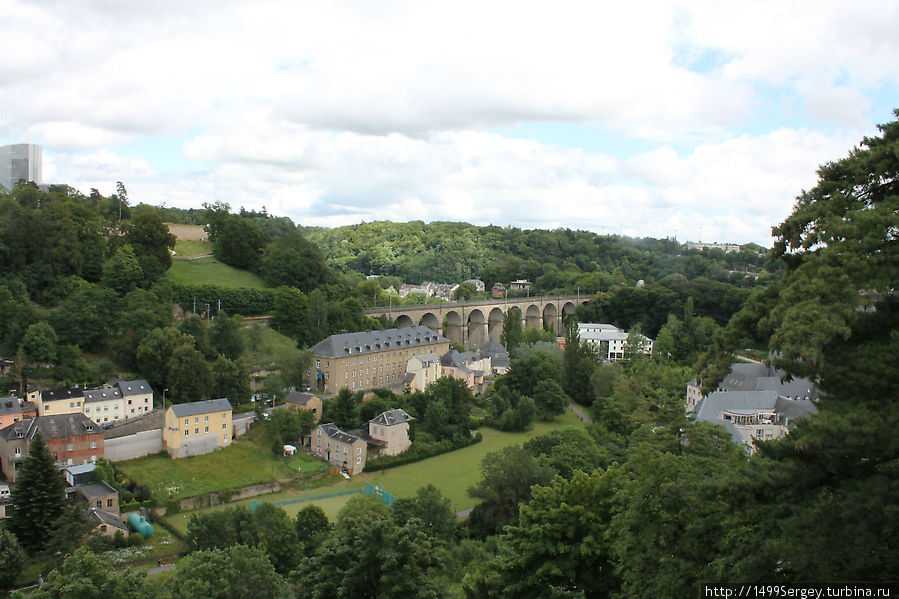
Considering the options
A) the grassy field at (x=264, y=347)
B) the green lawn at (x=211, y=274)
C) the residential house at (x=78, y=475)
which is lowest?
the residential house at (x=78, y=475)

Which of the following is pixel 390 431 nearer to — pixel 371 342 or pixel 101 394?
pixel 371 342

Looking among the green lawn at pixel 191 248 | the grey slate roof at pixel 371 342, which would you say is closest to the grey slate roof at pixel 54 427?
the grey slate roof at pixel 371 342

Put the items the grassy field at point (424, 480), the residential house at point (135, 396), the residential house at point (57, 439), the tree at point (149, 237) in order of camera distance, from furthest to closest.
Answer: the tree at point (149, 237), the residential house at point (135, 396), the grassy field at point (424, 480), the residential house at point (57, 439)

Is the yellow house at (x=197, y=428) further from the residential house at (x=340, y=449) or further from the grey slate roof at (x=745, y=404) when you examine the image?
the grey slate roof at (x=745, y=404)

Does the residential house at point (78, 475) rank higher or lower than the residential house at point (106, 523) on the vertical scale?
higher

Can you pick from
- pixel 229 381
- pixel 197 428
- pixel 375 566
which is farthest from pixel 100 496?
pixel 375 566

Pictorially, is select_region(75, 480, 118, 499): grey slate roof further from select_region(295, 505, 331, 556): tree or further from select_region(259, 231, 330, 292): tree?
select_region(259, 231, 330, 292): tree
